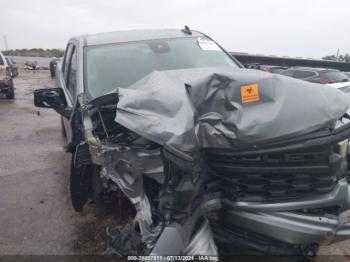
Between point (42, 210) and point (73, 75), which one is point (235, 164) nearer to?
point (73, 75)

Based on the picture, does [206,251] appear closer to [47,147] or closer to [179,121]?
[179,121]

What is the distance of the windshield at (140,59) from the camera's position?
3.32 metres

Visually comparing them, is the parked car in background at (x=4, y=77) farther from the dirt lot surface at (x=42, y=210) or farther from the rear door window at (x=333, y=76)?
the rear door window at (x=333, y=76)

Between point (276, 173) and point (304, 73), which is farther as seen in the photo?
point (304, 73)

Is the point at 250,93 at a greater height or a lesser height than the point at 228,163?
greater

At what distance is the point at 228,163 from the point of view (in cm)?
219

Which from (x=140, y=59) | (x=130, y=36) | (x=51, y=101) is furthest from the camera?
(x=130, y=36)

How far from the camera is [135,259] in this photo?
2.36 m

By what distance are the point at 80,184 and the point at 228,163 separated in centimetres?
122

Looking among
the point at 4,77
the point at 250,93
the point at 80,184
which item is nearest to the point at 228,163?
the point at 250,93

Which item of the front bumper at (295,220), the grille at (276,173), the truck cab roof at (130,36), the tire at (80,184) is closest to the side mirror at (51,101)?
the truck cab roof at (130,36)

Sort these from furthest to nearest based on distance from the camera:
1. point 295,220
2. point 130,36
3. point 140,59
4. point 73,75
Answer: point 130,36 → point 73,75 → point 140,59 → point 295,220

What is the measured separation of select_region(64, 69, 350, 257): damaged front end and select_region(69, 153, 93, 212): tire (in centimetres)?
41

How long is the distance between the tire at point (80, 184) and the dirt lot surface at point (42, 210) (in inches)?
20.1
